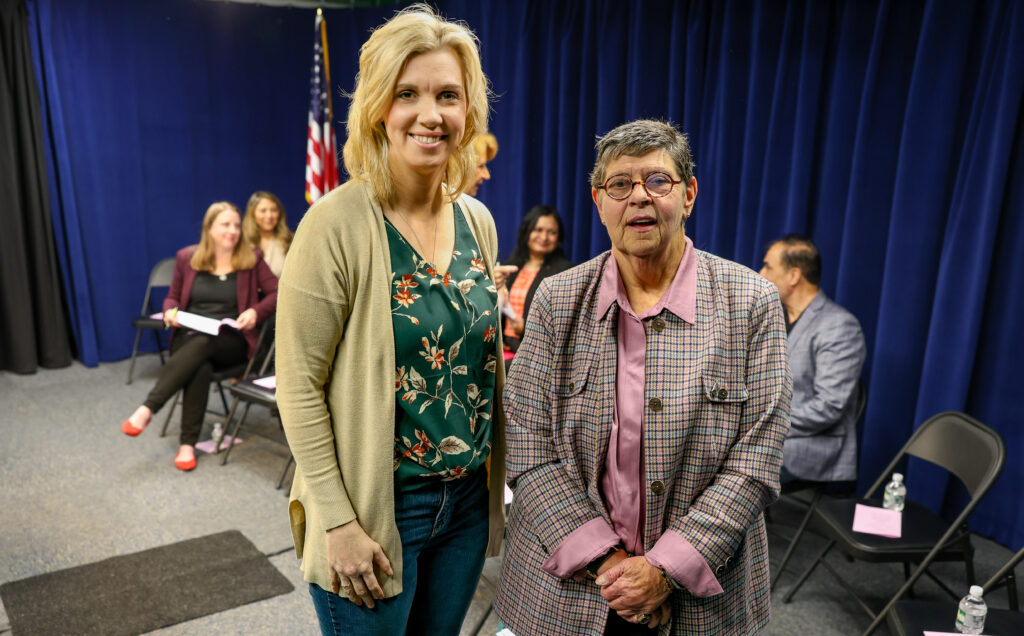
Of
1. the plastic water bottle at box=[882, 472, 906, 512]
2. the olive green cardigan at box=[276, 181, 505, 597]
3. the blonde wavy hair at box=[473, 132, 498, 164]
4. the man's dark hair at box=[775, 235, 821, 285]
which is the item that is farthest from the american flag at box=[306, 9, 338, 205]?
the olive green cardigan at box=[276, 181, 505, 597]

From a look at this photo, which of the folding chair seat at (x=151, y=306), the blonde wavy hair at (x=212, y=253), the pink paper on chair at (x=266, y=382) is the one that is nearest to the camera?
the pink paper on chair at (x=266, y=382)

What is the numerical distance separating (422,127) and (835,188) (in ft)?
9.53

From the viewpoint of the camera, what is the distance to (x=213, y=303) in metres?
4.54

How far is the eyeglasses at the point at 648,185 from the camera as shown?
1350 mm

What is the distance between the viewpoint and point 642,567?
1.33 m

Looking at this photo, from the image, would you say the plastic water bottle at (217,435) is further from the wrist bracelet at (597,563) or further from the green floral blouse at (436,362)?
the wrist bracelet at (597,563)

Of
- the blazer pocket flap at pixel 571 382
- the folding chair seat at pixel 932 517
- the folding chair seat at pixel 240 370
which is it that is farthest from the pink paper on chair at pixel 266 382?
the blazer pocket flap at pixel 571 382

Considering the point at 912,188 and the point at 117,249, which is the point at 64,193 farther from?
the point at 912,188

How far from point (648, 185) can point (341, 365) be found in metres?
0.61

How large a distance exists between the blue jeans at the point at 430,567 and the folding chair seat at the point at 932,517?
1.39 metres

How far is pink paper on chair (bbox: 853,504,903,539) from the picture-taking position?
2582 millimetres

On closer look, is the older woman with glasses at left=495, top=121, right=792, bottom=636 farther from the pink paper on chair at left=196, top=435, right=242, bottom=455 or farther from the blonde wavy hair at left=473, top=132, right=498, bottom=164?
the blonde wavy hair at left=473, top=132, right=498, bottom=164

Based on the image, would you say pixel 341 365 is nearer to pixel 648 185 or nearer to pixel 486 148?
pixel 648 185

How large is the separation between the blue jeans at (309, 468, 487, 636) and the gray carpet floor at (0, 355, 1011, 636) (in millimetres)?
1080
